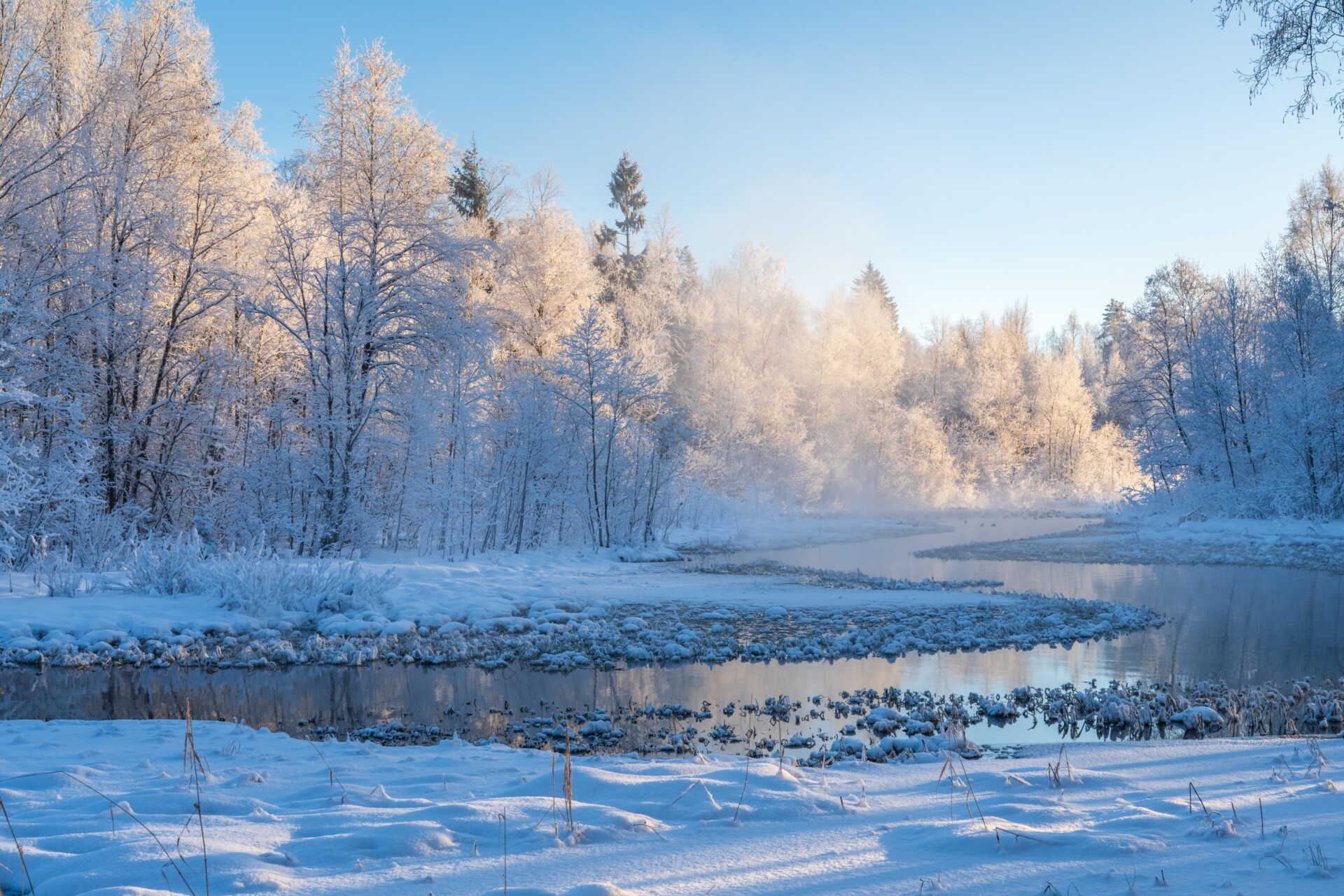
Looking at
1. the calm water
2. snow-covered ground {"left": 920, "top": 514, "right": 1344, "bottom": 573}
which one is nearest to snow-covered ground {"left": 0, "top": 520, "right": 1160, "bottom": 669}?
the calm water

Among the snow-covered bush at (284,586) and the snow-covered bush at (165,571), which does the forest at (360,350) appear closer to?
the snow-covered bush at (165,571)

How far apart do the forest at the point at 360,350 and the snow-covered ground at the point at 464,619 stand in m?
2.28

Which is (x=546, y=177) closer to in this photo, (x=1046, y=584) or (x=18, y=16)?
(x=18, y=16)

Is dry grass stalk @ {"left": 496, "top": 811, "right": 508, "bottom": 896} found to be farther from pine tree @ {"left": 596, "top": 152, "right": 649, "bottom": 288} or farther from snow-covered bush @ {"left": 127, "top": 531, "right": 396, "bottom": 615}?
pine tree @ {"left": 596, "top": 152, "right": 649, "bottom": 288}

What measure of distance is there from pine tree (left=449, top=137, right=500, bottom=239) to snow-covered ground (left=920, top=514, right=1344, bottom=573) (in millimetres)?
22591

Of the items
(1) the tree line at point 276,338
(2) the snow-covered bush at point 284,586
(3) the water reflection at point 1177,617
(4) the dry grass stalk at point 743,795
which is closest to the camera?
(4) the dry grass stalk at point 743,795

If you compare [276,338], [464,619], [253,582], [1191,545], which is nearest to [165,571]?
[253,582]

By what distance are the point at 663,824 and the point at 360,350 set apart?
1610cm

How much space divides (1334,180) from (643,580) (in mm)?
30609

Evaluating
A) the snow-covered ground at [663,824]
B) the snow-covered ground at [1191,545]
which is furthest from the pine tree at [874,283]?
the snow-covered ground at [663,824]

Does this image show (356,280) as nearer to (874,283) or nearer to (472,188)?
(472,188)

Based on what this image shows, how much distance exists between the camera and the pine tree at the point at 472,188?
33.7 metres

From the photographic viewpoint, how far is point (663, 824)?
3.57m

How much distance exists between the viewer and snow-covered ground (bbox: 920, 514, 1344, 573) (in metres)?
19.5
